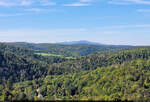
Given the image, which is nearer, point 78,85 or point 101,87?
point 101,87

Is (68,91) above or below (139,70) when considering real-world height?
below

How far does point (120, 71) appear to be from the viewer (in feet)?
380

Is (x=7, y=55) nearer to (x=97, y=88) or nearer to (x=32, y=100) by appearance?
(x=97, y=88)

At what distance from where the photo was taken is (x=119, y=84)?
100250 mm

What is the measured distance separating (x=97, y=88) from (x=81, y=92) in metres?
8.56

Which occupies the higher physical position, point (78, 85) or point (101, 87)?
point (101, 87)

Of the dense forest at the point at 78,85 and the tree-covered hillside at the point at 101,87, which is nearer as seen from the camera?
the dense forest at the point at 78,85

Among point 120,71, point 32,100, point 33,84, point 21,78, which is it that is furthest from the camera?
point 21,78

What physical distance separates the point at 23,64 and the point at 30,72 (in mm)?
10707

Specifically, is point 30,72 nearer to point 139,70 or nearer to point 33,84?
point 33,84

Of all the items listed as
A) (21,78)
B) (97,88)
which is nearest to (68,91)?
(97,88)

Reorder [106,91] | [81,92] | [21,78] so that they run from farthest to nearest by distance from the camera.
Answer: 1. [21,78]
2. [81,92]
3. [106,91]

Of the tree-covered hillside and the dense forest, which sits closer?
the dense forest

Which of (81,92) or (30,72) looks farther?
(30,72)
